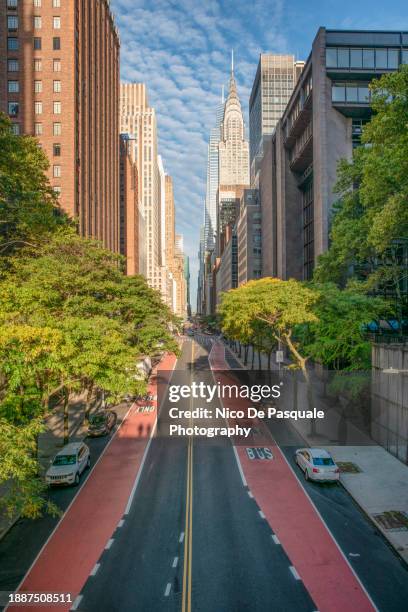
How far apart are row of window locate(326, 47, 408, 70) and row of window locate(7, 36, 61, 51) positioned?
117 ft

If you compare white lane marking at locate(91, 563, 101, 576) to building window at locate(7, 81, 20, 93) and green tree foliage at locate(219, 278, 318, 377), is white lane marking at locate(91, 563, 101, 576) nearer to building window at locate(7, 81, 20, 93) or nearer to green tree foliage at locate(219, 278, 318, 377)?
green tree foliage at locate(219, 278, 318, 377)

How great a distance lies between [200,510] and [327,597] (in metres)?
6.90

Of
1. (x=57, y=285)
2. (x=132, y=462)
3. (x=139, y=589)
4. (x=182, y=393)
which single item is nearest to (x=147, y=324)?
(x=182, y=393)

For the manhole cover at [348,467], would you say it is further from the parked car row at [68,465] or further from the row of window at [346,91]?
the row of window at [346,91]

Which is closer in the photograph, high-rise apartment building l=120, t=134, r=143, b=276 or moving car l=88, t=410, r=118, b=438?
moving car l=88, t=410, r=118, b=438

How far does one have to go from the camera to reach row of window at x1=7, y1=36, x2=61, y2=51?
5628 cm

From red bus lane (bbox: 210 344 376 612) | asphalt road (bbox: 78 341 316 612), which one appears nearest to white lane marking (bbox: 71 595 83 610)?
asphalt road (bbox: 78 341 316 612)

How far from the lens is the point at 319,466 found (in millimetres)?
20641

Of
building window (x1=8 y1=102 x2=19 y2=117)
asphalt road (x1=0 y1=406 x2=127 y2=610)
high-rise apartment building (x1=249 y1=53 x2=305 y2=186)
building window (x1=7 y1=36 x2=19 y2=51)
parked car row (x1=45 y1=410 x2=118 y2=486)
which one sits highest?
high-rise apartment building (x1=249 y1=53 x2=305 y2=186)

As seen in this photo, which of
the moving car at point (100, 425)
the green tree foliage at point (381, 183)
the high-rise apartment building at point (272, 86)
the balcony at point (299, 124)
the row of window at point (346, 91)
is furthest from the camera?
the high-rise apartment building at point (272, 86)

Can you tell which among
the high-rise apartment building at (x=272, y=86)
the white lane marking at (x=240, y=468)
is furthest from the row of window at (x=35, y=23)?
the high-rise apartment building at (x=272, y=86)

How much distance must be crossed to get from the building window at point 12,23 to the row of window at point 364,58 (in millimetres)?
41192

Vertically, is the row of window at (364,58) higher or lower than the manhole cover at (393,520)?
higher

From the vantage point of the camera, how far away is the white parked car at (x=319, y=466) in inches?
805
